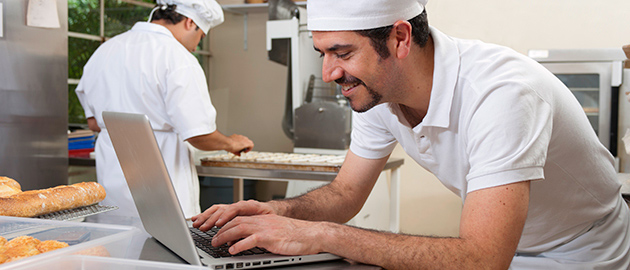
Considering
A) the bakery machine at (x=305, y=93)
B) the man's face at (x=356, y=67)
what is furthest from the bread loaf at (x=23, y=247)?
the bakery machine at (x=305, y=93)

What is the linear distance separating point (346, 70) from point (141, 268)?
24.6 inches

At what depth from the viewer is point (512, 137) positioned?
0.95 m

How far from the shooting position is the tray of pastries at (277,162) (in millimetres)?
2555

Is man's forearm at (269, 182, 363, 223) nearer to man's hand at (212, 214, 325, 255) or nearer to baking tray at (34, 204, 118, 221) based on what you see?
man's hand at (212, 214, 325, 255)

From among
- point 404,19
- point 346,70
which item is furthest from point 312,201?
point 404,19

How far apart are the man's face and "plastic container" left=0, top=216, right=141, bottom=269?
51cm

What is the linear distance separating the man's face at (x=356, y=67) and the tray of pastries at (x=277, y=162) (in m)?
1.38

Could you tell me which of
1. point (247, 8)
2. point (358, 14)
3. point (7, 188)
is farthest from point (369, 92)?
point (247, 8)

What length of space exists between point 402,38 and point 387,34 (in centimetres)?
4

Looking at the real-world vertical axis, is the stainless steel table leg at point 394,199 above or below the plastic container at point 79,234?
below

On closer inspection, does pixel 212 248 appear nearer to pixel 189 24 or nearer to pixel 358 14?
pixel 358 14

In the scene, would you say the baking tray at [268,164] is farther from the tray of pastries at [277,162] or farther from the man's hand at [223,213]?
the man's hand at [223,213]

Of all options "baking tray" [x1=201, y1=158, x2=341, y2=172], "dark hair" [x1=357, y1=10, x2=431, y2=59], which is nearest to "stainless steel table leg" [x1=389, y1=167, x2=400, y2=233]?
"baking tray" [x1=201, y1=158, x2=341, y2=172]

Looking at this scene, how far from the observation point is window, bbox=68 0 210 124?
4059mm
